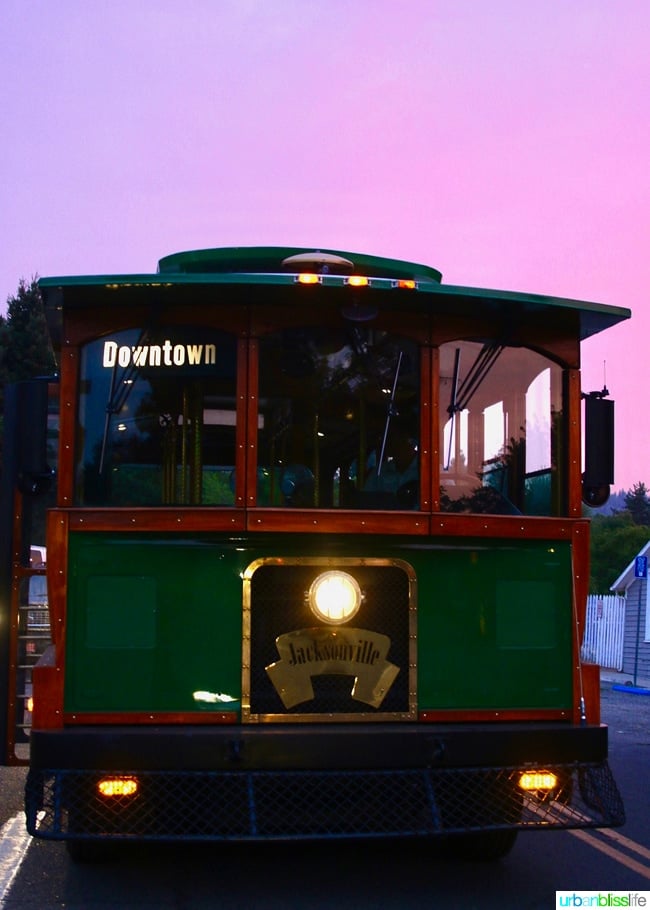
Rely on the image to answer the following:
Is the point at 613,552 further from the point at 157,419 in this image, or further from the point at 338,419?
the point at 157,419

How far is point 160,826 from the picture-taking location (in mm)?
5777

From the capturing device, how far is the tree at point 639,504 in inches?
4221

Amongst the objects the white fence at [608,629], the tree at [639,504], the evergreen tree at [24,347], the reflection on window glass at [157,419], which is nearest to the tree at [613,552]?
the white fence at [608,629]

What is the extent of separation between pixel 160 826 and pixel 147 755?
1.18ft

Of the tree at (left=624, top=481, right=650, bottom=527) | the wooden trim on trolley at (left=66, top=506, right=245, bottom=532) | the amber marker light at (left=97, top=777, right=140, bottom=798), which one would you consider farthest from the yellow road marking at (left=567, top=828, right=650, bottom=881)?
the tree at (left=624, top=481, right=650, bottom=527)

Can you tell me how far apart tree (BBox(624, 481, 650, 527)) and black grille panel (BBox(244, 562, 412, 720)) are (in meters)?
102

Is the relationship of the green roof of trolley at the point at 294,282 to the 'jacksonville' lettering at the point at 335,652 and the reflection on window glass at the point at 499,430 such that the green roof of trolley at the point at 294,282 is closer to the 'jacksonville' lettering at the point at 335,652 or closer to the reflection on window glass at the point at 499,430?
the reflection on window glass at the point at 499,430

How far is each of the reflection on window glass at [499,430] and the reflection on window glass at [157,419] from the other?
3.80 feet

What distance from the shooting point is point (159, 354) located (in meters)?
6.29

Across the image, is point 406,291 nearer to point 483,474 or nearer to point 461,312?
point 461,312

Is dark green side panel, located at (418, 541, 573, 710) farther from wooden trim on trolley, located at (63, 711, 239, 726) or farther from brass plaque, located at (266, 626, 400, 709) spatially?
wooden trim on trolley, located at (63, 711, 239, 726)

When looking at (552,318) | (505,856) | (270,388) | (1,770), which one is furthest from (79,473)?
(1,770)

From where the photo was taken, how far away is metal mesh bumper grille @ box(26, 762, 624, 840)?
5656 mm

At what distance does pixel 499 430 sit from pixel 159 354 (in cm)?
183
